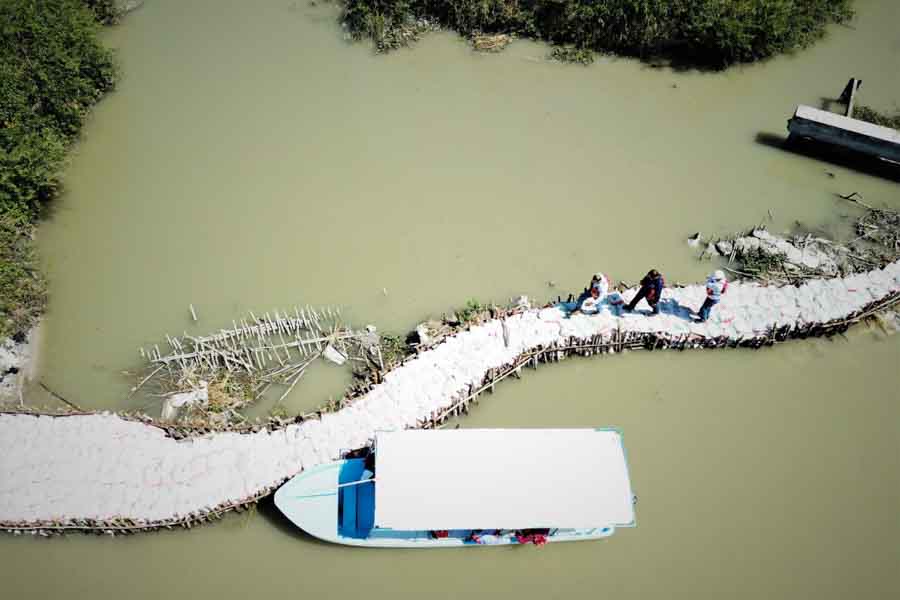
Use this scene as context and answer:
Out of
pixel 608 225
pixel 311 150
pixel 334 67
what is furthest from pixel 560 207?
pixel 334 67

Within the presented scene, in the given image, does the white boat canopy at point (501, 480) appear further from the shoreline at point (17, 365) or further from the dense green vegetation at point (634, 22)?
the dense green vegetation at point (634, 22)

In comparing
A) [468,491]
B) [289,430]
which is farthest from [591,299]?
[289,430]

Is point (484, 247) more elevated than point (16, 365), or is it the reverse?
point (484, 247)

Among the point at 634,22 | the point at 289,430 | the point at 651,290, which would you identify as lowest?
the point at 289,430

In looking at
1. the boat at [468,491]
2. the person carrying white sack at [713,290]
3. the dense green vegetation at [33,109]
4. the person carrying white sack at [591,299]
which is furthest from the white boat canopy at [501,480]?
the dense green vegetation at [33,109]

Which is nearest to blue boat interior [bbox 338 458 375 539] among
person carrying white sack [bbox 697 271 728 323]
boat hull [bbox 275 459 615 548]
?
boat hull [bbox 275 459 615 548]

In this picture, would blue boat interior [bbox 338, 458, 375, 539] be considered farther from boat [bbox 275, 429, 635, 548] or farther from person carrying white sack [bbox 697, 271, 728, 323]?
person carrying white sack [bbox 697, 271, 728, 323]

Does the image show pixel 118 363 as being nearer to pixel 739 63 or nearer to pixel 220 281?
pixel 220 281

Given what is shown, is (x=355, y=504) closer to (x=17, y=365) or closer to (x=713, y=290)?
(x=17, y=365)
